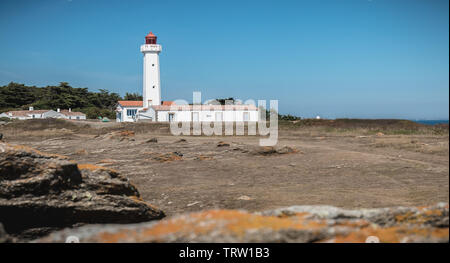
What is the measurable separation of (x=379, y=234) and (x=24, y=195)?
5332mm

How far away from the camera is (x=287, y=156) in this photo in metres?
18.2

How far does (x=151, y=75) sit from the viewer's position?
214 feet

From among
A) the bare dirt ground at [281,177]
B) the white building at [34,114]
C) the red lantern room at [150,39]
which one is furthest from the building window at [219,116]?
the bare dirt ground at [281,177]

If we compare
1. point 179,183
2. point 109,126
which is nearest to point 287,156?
point 179,183

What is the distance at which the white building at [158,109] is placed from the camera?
63.3m

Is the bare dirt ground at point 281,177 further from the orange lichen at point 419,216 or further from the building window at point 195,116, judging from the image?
the building window at point 195,116

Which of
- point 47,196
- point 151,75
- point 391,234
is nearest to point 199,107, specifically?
point 151,75

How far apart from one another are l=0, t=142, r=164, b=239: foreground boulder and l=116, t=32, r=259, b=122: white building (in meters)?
56.1

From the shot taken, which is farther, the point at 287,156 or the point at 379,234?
the point at 287,156

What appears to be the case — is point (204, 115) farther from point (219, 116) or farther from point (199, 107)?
point (219, 116)

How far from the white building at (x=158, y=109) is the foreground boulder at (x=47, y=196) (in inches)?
2210

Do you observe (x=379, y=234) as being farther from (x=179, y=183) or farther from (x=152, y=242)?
(x=179, y=183)

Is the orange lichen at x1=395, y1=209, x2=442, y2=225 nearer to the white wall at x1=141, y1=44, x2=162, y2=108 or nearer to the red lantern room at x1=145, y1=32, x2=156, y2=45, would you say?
the white wall at x1=141, y1=44, x2=162, y2=108

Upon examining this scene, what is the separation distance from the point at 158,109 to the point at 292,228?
61317 mm
